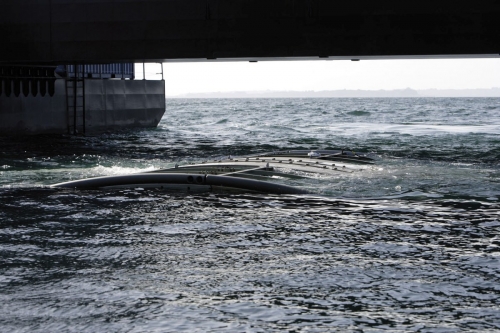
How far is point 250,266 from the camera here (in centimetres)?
1255

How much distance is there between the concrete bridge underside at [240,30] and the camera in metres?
33.0

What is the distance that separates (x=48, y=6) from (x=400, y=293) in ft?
108

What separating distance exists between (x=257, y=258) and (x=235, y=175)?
32.6ft

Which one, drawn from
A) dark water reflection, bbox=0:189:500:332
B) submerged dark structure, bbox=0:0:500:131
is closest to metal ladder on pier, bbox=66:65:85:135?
submerged dark structure, bbox=0:0:500:131

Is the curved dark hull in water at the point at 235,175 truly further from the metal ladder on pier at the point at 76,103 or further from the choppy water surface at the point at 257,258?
the metal ladder on pier at the point at 76,103

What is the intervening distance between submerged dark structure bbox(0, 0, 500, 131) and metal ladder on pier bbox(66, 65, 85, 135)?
10989mm

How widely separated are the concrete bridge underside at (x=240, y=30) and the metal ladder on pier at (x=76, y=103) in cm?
1025

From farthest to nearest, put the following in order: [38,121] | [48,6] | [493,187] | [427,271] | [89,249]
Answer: [38,121]
[48,6]
[493,187]
[89,249]
[427,271]

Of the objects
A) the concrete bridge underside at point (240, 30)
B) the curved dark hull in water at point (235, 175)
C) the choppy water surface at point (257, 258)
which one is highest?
the concrete bridge underside at point (240, 30)

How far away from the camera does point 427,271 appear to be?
1216 centimetres

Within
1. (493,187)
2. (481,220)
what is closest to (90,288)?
(481,220)

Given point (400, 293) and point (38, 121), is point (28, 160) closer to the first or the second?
point (38, 121)

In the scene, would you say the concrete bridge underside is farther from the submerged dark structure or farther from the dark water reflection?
the dark water reflection

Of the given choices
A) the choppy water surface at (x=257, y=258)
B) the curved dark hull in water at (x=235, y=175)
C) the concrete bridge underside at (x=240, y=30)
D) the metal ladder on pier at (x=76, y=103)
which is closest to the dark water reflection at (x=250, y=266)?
the choppy water surface at (x=257, y=258)
